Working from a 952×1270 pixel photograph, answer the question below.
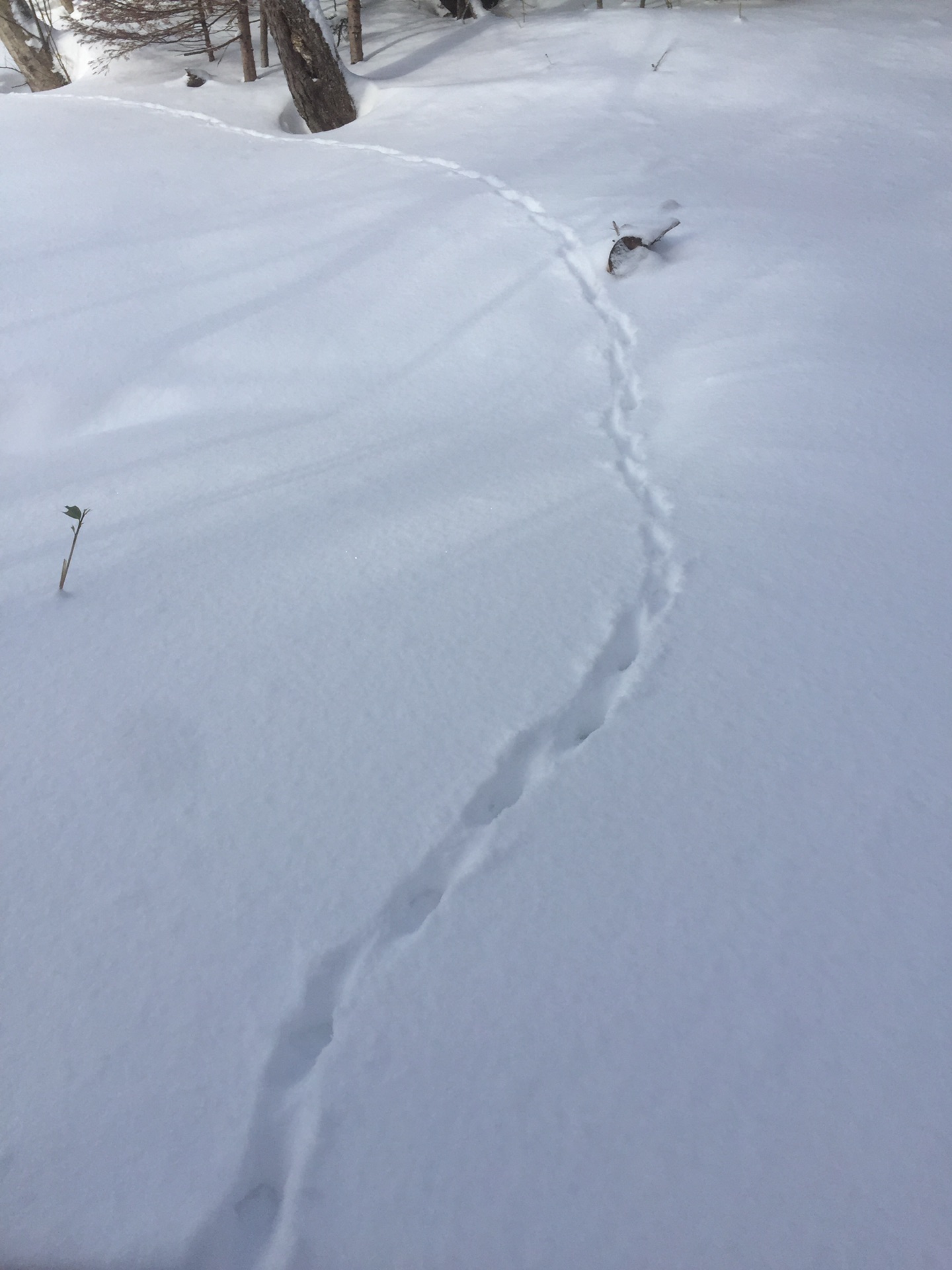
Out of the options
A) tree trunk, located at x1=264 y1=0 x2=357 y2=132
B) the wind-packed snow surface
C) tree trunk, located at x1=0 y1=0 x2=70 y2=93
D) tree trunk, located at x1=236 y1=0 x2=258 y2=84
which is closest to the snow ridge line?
the wind-packed snow surface

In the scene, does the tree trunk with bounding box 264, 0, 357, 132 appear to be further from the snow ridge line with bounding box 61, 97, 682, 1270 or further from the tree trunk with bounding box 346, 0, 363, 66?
the snow ridge line with bounding box 61, 97, 682, 1270

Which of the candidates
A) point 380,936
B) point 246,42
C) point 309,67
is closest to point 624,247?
point 380,936

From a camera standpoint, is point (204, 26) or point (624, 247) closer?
point (624, 247)

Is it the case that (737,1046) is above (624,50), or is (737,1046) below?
below

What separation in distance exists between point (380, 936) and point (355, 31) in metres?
6.15

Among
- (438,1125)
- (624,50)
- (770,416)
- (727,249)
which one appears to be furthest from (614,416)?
(624,50)

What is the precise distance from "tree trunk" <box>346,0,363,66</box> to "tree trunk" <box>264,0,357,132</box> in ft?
3.77

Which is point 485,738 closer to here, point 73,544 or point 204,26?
point 73,544

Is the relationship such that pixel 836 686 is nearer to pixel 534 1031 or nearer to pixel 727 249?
pixel 534 1031

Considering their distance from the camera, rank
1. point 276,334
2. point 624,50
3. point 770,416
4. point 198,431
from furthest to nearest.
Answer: point 624,50
point 276,334
point 198,431
point 770,416

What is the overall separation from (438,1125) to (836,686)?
1019 mm

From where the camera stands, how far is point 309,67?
4316 mm

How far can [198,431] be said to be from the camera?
2.34 metres

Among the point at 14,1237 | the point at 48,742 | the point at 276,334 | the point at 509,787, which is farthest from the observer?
the point at 276,334
